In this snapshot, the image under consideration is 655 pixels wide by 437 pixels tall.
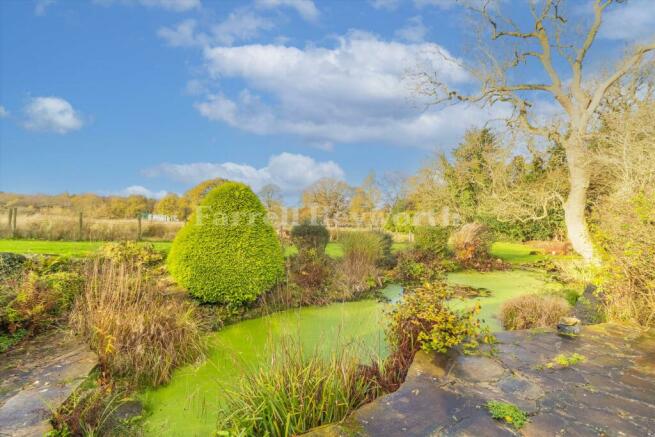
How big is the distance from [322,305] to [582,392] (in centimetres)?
487

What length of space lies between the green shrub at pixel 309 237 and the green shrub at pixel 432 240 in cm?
378

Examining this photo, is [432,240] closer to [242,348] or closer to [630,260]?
[630,260]

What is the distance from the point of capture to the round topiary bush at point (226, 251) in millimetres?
6297

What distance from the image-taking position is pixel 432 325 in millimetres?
3842

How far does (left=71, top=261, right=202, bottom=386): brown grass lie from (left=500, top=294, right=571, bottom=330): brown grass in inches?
178

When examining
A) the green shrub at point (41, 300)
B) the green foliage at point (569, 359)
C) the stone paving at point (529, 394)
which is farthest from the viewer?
the green shrub at point (41, 300)

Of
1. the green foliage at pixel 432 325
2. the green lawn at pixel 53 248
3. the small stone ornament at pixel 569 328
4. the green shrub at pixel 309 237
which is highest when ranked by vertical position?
the green shrub at pixel 309 237

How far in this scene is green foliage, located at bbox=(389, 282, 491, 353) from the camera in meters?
3.73

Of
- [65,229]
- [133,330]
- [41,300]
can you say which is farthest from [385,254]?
[65,229]

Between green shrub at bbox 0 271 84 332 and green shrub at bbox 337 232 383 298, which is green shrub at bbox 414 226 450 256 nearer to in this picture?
green shrub at bbox 337 232 383 298

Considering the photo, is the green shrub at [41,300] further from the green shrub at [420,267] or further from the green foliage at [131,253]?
the green shrub at [420,267]

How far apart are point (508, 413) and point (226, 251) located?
4766mm

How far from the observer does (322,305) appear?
7453 mm

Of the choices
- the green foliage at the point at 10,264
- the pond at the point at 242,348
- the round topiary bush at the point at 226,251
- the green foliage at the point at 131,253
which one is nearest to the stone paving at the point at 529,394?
the pond at the point at 242,348
